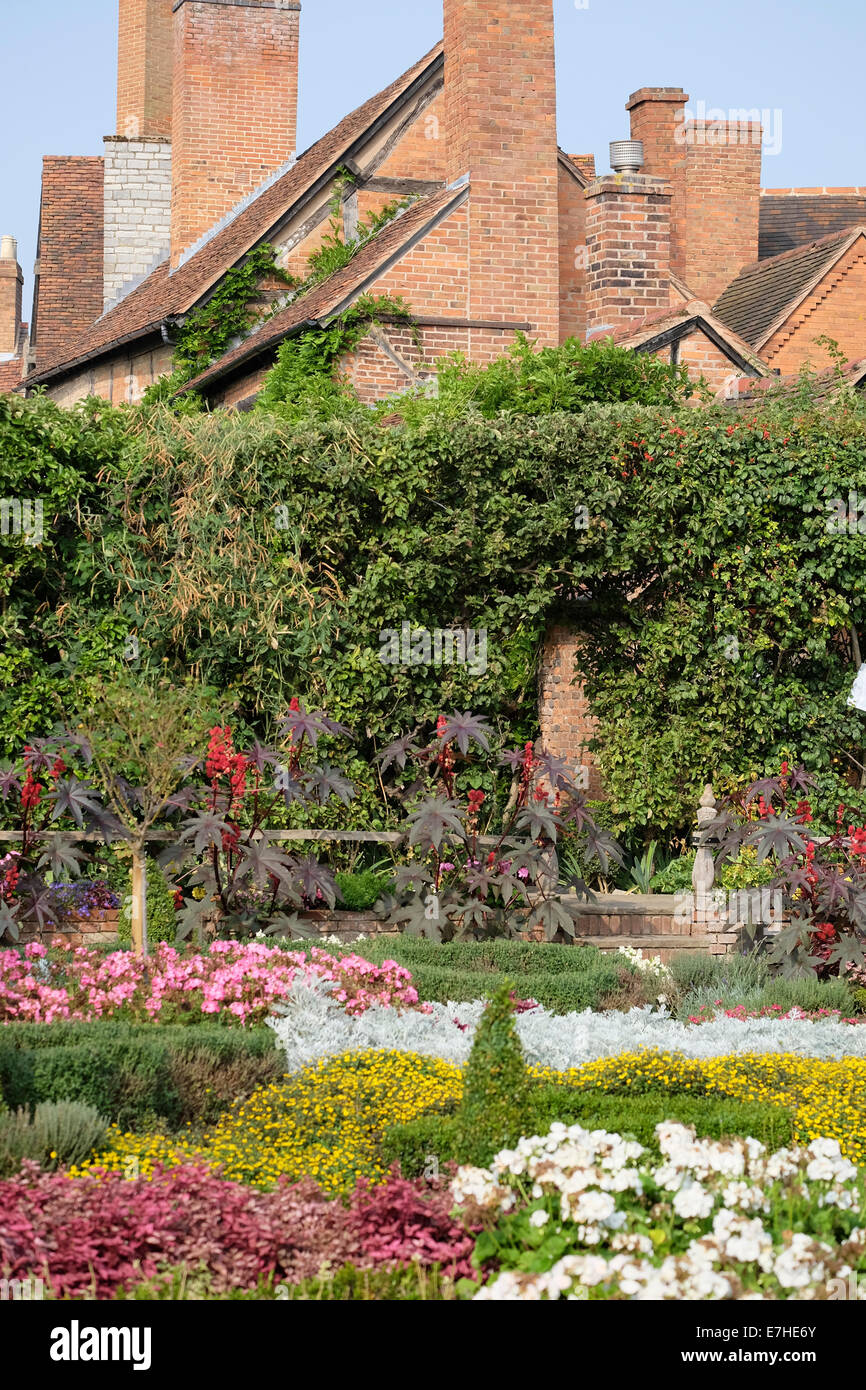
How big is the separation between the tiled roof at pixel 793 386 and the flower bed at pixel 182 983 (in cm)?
676

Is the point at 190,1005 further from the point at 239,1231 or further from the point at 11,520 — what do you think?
the point at 11,520

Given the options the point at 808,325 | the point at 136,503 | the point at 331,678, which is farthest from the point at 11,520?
the point at 808,325

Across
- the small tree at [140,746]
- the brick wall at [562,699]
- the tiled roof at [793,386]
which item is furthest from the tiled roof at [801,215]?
the small tree at [140,746]

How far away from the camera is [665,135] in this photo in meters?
24.4

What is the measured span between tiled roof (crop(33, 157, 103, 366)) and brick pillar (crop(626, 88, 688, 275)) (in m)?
10.1

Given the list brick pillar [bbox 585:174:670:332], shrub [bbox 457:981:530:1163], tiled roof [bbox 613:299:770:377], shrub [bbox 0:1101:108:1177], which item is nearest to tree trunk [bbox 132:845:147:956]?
shrub [bbox 0:1101:108:1177]

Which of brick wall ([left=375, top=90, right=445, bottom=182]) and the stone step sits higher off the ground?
Result: brick wall ([left=375, top=90, right=445, bottom=182])

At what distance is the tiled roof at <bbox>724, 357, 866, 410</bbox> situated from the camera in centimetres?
1297

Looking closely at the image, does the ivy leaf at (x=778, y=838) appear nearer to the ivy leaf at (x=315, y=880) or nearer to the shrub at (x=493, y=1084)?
the ivy leaf at (x=315, y=880)

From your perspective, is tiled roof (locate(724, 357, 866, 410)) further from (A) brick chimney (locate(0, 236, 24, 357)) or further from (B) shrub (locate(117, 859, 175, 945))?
(A) brick chimney (locate(0, 236, 24, 357))

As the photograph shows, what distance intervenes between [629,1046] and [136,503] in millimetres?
6040

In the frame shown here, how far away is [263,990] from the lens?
307 inches

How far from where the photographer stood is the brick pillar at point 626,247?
15633mm

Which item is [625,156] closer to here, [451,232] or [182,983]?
[451,232]
